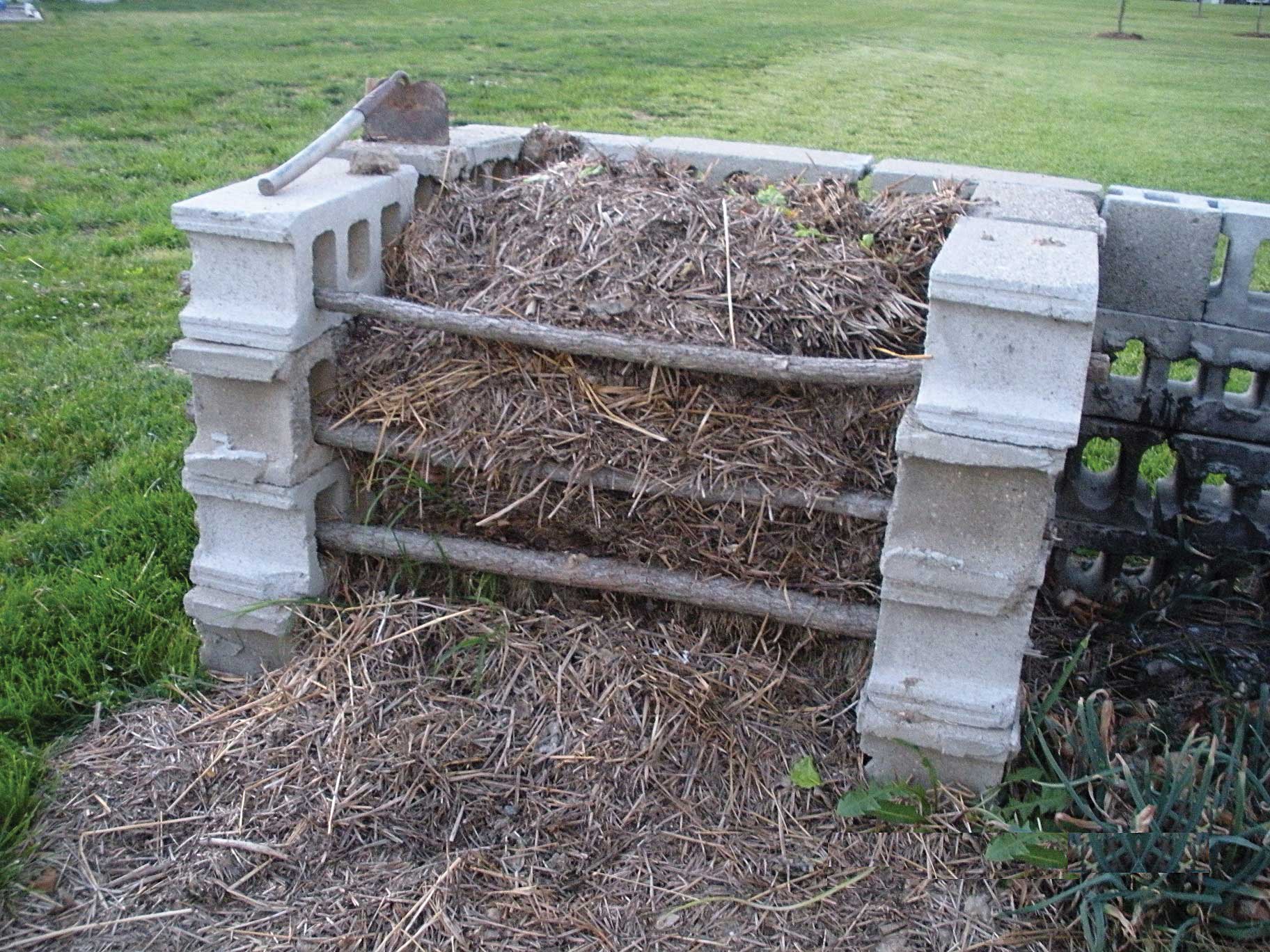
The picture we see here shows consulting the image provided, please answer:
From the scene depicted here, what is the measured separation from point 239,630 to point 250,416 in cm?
68

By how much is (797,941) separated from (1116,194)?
2509mm

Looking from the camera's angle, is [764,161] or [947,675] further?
[764,161]

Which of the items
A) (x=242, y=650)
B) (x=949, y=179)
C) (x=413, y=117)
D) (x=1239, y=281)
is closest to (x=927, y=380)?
(x=949, y=179)

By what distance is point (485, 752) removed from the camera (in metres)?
3.40

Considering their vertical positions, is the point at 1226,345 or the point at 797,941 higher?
the point at 1226,345

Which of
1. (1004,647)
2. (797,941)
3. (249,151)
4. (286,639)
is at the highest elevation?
(249,151)

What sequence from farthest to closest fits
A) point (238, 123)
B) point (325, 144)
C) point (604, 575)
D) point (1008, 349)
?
point (238, 123)
point (325, 144)
point (604, 575)
point (1008, 349)

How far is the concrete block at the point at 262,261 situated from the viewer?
3334 mm

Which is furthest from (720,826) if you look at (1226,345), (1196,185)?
(1196,185)

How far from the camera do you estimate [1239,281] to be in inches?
150

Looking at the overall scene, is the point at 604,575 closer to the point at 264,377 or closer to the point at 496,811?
the point at 496,811

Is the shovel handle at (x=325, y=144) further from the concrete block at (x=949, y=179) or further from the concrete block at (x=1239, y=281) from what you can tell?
the concrete block at (x=1239, y=281)

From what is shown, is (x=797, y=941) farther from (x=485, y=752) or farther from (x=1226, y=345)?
(x=1226, y=345)

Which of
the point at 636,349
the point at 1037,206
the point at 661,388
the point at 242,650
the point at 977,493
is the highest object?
the point at 1037,206
